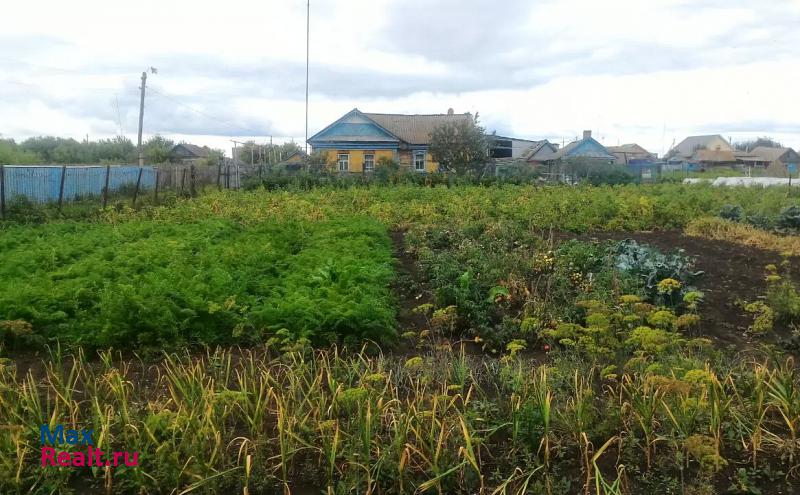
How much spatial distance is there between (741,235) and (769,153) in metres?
74.1

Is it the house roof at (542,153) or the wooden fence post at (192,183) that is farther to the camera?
the house roof at (542,153)

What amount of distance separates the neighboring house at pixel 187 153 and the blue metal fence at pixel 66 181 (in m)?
24.4

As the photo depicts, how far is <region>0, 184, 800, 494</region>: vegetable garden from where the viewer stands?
3.18 m

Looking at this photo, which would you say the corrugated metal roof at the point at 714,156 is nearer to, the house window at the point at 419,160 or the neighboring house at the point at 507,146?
the neighboring house at the point at 507,146

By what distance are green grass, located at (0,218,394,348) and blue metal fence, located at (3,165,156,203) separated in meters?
6.20

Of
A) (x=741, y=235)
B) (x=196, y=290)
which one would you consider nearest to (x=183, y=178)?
(x=196, y=290)

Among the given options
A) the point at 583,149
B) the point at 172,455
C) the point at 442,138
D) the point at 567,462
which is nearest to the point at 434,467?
the point at 567,462

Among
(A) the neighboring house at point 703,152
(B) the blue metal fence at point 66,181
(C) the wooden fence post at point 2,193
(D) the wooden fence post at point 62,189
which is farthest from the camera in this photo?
(A) the neighboring house at point 703,152

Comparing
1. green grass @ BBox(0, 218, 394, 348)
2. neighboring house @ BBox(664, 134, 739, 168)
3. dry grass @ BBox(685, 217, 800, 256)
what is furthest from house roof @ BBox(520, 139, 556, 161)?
green grass @ BBox(0, 218, 394, 348)

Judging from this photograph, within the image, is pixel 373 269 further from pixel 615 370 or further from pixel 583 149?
pixel 583 149

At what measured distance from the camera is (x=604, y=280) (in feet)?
21.6

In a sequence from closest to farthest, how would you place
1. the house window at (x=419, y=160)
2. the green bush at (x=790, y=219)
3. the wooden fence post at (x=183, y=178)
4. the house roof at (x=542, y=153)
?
the green bush at (x=790, y=219) → the wooden fence post at (x=183, y=178) → the house window at (x=419, y=160) → the house roof at (x=542, y=153)

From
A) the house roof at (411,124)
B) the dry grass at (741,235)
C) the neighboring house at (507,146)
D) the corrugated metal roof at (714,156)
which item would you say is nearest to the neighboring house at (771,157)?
the corrugated metal roof at (714,156)

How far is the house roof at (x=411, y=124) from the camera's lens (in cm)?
3969
